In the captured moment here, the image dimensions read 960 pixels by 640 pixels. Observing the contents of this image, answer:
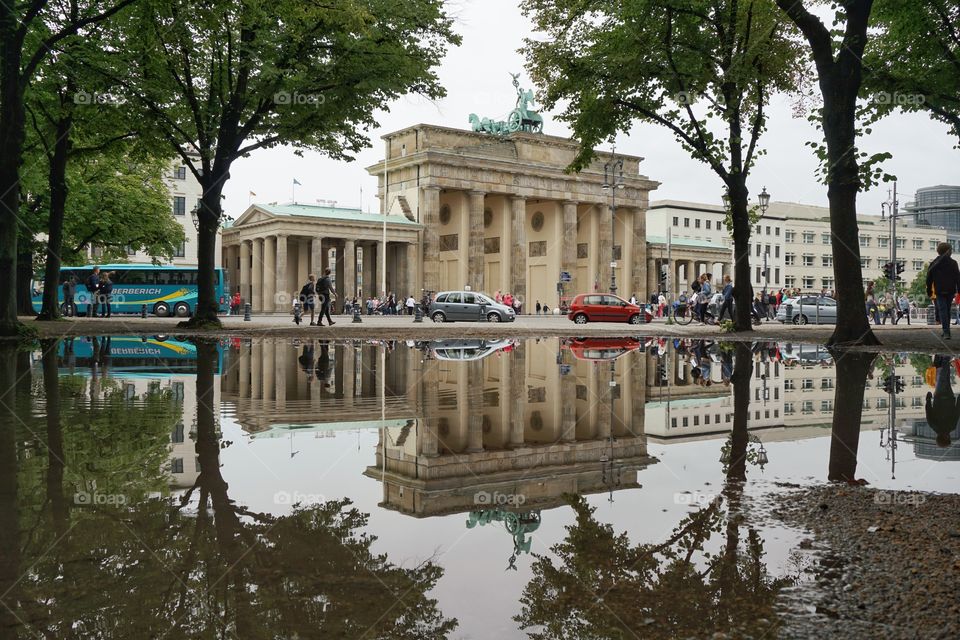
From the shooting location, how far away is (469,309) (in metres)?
43.6

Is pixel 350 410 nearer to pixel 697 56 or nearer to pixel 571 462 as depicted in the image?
pixel 571 462

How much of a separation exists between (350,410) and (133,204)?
1572 inches

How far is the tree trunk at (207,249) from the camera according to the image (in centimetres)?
2403

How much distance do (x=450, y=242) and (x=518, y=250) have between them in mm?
6758

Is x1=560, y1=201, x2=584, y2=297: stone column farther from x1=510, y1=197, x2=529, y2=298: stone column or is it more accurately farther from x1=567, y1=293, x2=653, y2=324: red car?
x1=567, y1=293, x2=653, y2=324: red car

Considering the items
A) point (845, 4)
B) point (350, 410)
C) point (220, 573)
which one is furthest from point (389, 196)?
point (220, 573)

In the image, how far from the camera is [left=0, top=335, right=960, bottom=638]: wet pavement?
2836 millimetres

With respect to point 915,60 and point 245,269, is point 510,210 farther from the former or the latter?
point 915,60

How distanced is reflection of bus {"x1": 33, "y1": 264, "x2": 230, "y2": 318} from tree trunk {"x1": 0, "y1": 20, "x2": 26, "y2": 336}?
36.0 metres

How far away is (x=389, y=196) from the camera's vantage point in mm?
78312

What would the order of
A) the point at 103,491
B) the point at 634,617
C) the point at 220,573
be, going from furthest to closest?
1. the point at 103,491
2. the point at 220,573
3. the point at 634,617

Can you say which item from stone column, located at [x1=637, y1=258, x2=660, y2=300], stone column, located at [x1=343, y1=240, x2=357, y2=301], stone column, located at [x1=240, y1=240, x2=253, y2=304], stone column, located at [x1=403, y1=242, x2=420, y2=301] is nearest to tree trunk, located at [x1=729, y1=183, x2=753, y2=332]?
stone column, located at [x1=343, y1=240, x2=357, y2=301]

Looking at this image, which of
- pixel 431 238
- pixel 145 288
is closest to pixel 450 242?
pixel 431 238

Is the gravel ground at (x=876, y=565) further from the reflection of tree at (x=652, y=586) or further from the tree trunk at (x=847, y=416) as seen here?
the tree trunk at (x=847, y=416)
